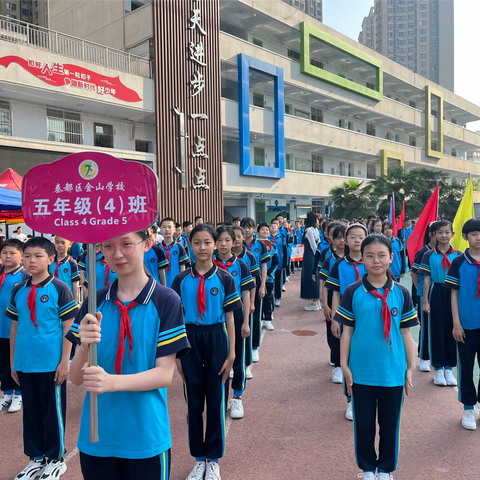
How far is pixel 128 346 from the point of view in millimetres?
1875

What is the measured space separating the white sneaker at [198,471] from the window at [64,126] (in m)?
14.0

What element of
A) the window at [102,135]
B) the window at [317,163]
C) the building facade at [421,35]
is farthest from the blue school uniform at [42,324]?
the building facade at [421,35]

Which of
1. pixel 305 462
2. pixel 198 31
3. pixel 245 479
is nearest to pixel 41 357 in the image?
pixel 245 479

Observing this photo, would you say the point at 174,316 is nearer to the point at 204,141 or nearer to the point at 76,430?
the point at 76,430

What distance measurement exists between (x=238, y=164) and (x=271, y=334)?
1508 centimetres

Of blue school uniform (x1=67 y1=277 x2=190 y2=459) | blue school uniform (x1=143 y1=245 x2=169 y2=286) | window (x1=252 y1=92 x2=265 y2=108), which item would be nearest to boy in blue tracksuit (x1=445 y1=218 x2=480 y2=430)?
blue school uniform (x1=67 y1=277 x2=190 y2=459)

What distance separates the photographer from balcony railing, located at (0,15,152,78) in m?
13.0

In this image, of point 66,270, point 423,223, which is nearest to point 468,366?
point 423,223

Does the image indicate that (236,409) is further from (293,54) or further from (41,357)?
(293,54)

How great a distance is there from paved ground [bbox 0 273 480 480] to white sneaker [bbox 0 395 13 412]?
21 centimetres

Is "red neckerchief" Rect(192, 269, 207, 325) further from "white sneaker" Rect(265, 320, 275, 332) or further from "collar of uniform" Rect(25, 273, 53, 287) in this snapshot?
"white sneaker" Rect(265, 320, 275, 332)

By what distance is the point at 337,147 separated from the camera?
2712cm

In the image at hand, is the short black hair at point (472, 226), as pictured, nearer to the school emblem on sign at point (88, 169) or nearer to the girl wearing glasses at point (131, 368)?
the girl wearing glasses at point (131, 368)

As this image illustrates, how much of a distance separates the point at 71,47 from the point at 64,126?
123 inches
